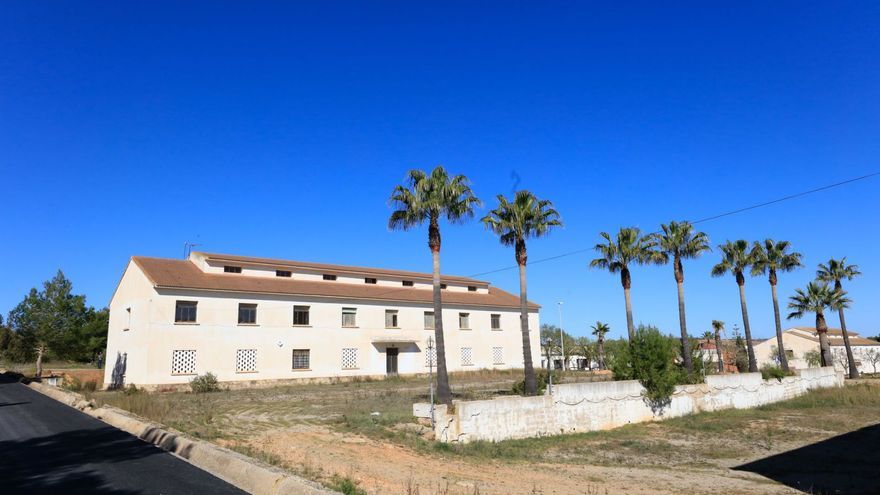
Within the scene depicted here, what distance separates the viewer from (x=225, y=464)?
948 cm

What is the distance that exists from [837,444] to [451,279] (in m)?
37.1

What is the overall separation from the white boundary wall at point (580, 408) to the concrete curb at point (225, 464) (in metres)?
8.43

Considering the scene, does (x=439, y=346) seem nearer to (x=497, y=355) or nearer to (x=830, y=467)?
(x=830, y=467)

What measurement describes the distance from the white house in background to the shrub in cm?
7376

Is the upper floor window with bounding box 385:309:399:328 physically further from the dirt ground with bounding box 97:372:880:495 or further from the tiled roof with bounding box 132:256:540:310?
the dirt ground with bounding box 97:372:880:495

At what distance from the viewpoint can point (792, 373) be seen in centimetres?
3959

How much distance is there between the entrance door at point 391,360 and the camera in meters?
45.4

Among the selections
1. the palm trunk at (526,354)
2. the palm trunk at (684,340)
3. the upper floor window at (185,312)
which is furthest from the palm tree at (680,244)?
the upper floor window at (185,312)

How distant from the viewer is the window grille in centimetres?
4038

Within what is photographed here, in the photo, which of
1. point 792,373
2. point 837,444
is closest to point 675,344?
point 837,444

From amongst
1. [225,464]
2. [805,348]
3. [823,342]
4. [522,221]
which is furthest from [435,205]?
[805,348]

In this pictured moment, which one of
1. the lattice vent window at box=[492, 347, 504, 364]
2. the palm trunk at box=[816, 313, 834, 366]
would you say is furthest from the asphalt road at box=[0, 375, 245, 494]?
the palm trunk at box=[816, 313, 834, 366]

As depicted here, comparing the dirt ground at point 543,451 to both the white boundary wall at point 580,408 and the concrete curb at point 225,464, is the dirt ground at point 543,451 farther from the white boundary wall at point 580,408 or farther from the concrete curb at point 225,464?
the concrete curb at point 225,464

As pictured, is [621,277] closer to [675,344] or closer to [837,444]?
[675,344]
